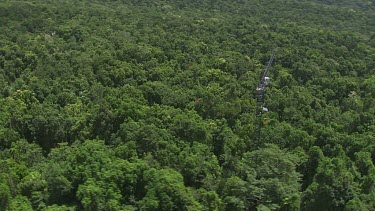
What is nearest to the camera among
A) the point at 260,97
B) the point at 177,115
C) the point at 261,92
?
the point at 177,115

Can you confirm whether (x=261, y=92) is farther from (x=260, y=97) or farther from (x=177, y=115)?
(x=177, y=115)

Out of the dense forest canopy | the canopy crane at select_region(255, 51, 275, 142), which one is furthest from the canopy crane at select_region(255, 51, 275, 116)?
the dense forest canopy

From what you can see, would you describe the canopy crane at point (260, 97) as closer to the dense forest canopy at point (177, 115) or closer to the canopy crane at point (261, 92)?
the canopy crane at point (261, 92)

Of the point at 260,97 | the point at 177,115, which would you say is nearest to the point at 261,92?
the point at 260,97

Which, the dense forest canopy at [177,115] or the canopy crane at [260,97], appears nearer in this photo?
the dense forest canopy at [177,115]

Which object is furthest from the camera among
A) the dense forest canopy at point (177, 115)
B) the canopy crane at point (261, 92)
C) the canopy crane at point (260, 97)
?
the canopy crane at point (261, 92)

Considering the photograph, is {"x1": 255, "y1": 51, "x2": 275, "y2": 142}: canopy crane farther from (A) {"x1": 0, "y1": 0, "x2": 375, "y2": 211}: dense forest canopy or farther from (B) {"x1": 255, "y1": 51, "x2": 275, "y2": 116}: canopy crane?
(A) {"x1": 0, "y1": 0, "x2": 375, "y2": 211}: dense forest canopy

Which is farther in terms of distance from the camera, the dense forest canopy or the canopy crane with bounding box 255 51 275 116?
the canopy crane with bounding box 255 51 275 116

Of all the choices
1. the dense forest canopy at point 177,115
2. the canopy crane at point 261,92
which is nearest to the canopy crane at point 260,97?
the canopy crane at point 261,92
